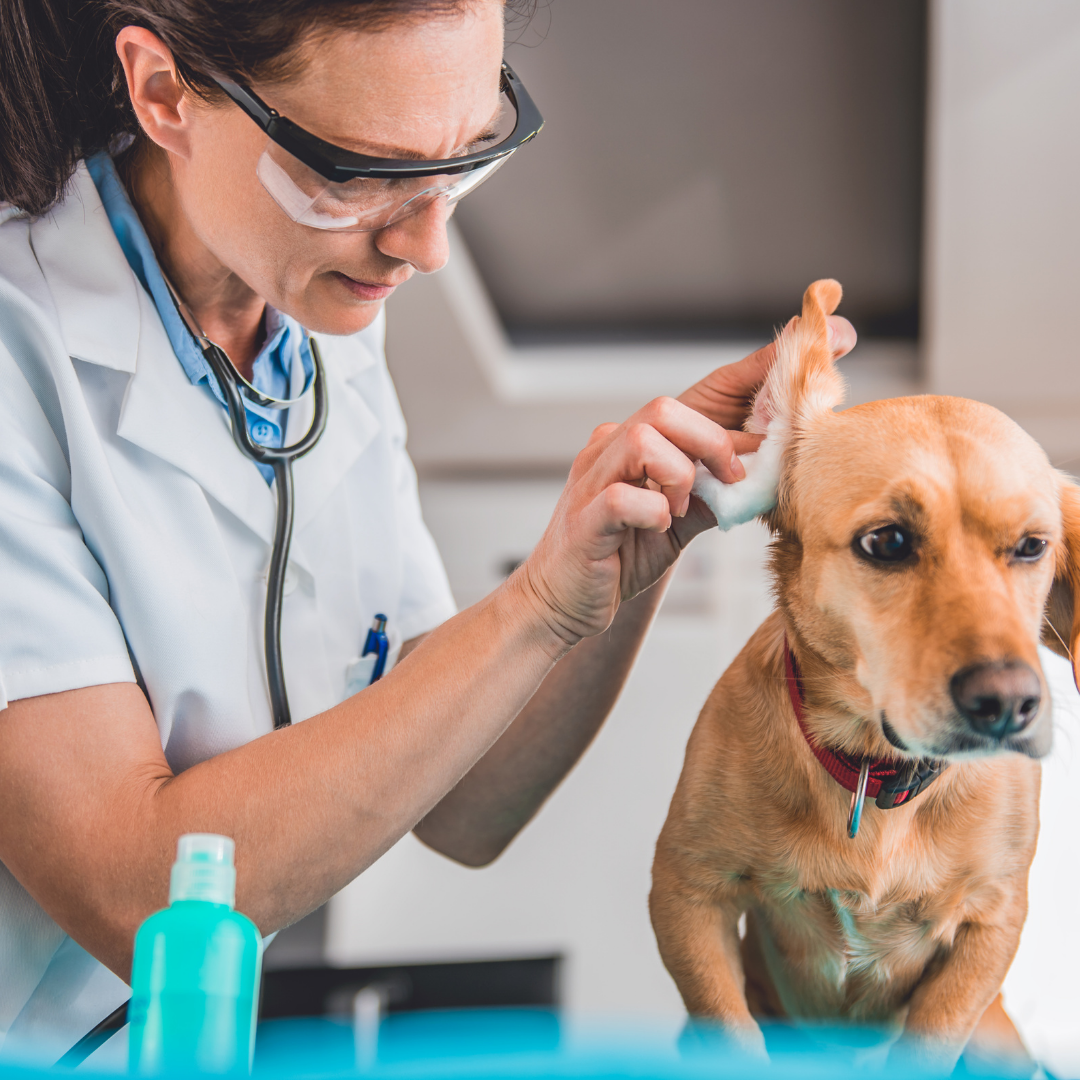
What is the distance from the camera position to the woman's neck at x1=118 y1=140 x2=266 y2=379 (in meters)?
0.95

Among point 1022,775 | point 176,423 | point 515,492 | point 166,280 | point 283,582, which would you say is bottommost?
point 1022,775

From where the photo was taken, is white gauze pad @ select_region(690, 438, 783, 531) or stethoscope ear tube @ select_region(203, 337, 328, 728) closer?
white gauze pad @ select_region(690, 438, 783, 531)

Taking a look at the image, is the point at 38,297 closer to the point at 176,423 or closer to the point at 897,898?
the point at 176,423

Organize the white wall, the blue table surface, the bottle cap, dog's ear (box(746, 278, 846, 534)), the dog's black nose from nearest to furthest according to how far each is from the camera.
→ the blue table surface, the bottle cap, the dog's black nose, dog's ear (box(746, 278, 846, 534)), the white wall

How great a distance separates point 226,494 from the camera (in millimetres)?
919

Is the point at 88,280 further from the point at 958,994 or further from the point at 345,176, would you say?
the point at 958,994

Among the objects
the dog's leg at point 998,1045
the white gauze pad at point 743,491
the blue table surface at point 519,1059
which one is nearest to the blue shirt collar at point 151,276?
the white gauze pad at point 743,491

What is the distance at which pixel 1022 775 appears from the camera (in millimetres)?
800

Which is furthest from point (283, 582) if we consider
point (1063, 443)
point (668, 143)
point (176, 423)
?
point (1063, 443)

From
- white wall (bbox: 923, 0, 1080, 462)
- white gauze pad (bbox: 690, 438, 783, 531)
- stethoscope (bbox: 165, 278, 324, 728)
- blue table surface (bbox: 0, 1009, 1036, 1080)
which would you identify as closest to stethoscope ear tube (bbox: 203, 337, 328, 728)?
stethoscope (bbox: 165, 278, 324, 728)

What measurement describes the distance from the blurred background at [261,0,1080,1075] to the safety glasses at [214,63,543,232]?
815 millimetres

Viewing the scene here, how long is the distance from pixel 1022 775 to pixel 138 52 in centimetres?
96

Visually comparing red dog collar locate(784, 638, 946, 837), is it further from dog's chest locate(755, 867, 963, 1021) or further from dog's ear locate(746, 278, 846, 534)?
dog's ear locate(746, 278, 846, 534)

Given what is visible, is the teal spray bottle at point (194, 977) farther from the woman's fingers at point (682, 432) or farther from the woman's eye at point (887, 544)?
the woman's eye at point (887, 544)
